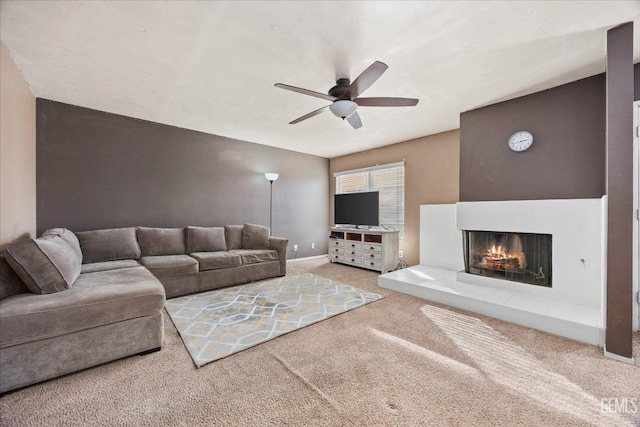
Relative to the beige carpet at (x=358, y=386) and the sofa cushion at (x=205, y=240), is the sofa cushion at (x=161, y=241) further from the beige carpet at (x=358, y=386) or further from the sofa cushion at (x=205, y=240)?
the beige carpet at (x=358, y=386)

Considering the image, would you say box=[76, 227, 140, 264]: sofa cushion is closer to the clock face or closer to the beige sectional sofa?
the beige sectional sofa

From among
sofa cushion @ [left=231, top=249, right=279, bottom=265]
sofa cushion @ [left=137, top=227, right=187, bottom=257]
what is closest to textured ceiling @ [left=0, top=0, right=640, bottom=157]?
sofa cushion @ [left=137, top=227, right=187, bottom=257]

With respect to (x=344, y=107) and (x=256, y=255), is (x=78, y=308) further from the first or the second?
(x=344, y=107)

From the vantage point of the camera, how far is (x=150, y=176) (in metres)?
4.02

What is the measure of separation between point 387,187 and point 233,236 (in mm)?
3161

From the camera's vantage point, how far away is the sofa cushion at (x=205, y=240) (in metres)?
3.96

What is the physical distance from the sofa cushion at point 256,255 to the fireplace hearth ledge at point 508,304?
1.74 meters

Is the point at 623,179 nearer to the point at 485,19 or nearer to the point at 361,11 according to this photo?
the point at 485,19

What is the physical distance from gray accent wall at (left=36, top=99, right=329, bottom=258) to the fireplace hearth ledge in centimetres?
299

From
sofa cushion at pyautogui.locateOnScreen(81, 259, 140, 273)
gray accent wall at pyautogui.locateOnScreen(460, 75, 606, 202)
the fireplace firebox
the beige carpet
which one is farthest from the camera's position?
the fireplace firebox

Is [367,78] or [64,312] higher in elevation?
[367,78]

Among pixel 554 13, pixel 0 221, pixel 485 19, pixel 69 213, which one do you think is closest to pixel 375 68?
pixel 485 19

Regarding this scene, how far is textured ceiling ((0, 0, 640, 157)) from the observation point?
5.79ft

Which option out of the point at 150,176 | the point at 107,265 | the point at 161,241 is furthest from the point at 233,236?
the point at 107,265
